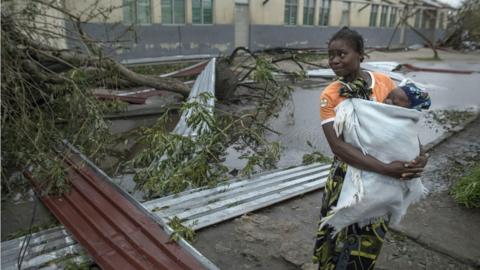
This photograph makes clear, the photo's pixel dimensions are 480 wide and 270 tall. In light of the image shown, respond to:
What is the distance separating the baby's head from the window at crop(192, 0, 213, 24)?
14355mm

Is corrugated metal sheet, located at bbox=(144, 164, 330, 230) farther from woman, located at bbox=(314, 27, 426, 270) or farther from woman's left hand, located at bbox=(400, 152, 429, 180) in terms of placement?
woman's left hand, located at bbox=(400, 152, 429, 180)

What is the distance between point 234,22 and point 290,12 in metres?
4.08

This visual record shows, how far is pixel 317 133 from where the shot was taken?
6082 millimetres

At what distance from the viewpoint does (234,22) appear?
1675 centimetres

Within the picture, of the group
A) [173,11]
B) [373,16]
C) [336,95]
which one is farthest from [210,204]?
[373,16]

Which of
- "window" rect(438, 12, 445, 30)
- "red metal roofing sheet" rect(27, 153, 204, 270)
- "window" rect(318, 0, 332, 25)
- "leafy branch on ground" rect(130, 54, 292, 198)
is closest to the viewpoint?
"red metal roofing sheet" rect(27, 153, 204, 270)

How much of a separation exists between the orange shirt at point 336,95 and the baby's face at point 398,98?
2 cm

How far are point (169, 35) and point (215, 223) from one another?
12.5m

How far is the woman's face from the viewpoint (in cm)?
168

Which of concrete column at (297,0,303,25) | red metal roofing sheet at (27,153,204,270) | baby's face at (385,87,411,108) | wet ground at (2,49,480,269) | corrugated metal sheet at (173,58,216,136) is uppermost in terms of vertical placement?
concrete column at (297,0,303,25)

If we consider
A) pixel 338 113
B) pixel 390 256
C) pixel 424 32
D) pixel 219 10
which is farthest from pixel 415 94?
pixel 424 32

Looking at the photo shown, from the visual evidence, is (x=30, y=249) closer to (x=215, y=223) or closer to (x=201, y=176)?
(x=215, y=223)

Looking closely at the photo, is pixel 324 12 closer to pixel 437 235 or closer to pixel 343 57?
pixel 437 235

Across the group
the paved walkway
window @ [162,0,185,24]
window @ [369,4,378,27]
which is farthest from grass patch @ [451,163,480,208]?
window @ [369,4,378,27]
